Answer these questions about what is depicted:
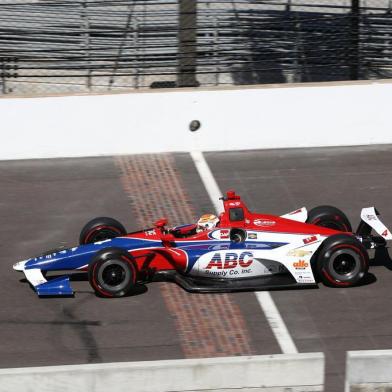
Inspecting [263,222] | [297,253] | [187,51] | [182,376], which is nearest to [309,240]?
[297,253]

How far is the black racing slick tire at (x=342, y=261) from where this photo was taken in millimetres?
12219

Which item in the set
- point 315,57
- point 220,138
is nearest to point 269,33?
point 315,57

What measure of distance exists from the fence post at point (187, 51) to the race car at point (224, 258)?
5349 mm

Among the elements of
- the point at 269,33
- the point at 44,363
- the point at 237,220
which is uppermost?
the point at 269,33

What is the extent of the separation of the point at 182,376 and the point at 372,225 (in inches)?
170

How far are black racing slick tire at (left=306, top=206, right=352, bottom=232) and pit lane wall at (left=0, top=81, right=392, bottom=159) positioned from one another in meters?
4.26

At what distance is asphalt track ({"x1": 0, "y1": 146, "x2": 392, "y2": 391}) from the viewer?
11227mm

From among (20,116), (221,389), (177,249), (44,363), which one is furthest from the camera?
(20,116)

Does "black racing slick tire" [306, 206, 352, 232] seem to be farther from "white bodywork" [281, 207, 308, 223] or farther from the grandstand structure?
the grandstand structure

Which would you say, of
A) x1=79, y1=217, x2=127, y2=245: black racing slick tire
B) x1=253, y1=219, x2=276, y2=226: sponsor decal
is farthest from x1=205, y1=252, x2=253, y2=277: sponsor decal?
x1=79, y1=217, x2=127, y2=245: black racing slick tire

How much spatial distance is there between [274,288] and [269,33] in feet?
22.9

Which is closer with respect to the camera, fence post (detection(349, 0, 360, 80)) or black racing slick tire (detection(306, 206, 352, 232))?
black racing slick tire (detection(306, 206, 352, 232))

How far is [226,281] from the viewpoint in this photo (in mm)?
12430

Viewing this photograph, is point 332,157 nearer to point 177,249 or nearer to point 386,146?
point 386,146
